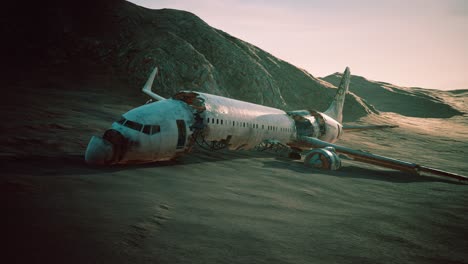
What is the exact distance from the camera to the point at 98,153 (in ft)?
38.5

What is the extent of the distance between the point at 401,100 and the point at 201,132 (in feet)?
403

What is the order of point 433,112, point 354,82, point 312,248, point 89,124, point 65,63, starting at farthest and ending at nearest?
point 354,82
point 433,112
point 65,63
point 89,124
point 312,248

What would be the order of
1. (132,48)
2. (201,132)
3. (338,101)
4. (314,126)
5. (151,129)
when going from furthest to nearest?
1. (132,48)
2. (338,101)
3. (314,126)
4. (201,132)
5. (151,129)

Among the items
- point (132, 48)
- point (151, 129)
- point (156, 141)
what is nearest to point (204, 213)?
point (156, 141)

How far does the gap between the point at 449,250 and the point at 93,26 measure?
5624cm

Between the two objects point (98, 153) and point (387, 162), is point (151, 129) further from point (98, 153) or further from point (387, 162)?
point (387, 162)

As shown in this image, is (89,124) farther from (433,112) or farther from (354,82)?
(354,82)

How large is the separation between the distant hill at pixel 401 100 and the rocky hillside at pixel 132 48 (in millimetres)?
70328

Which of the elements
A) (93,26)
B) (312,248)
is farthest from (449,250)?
(93,26)

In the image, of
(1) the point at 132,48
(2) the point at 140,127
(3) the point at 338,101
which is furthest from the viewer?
(1) the point at 132,48

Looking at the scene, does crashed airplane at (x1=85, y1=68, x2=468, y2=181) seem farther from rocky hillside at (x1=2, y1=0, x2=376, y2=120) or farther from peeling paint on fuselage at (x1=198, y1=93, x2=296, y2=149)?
rocky hillside at (x1=2, y1=0, x2=376, y2=120)

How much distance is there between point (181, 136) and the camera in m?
14.7

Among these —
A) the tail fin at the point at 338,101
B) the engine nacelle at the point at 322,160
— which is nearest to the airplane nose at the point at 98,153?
the engine nacelle at the point at 322,160

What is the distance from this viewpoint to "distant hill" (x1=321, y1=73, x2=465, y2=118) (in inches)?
4063
